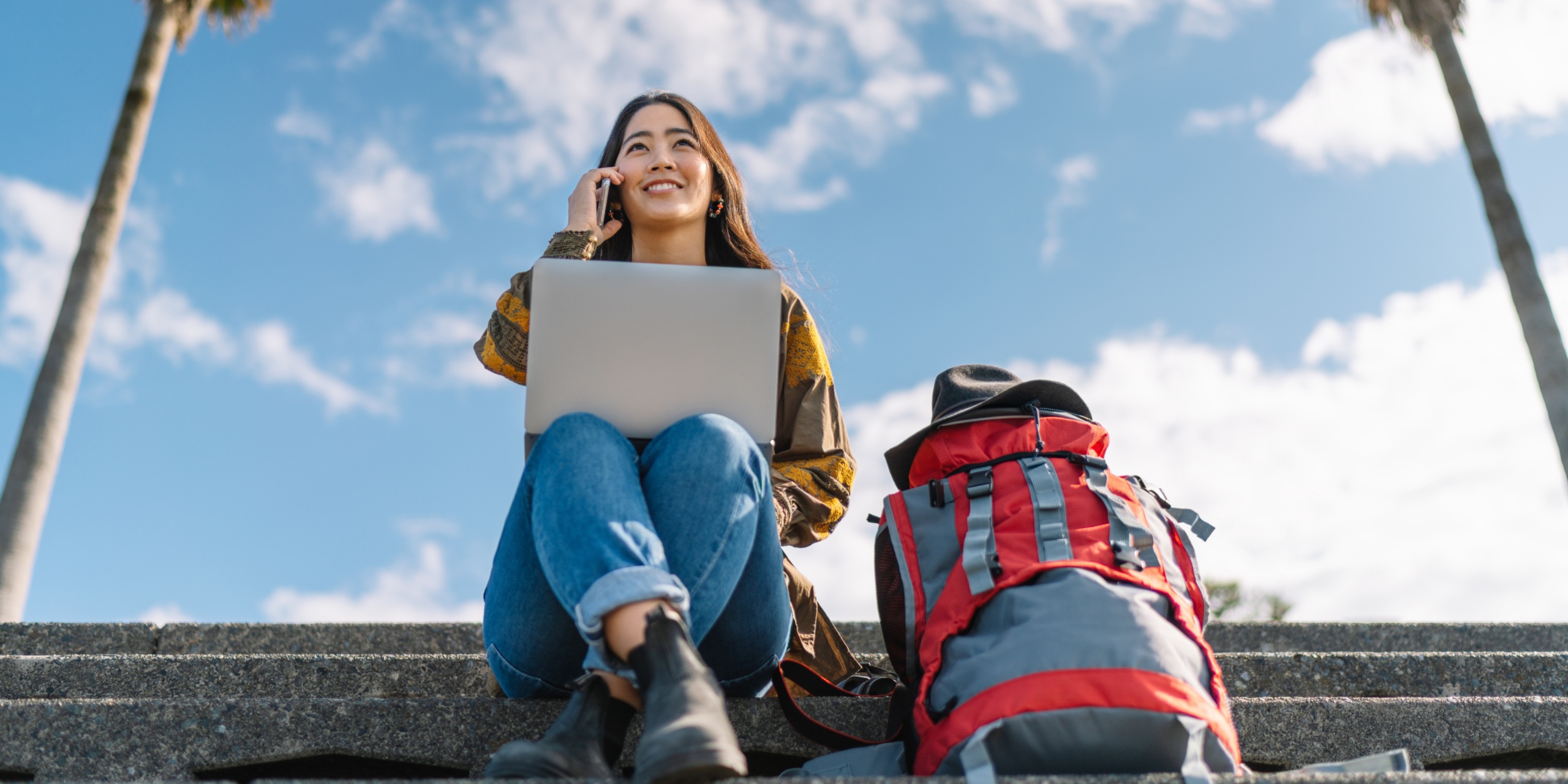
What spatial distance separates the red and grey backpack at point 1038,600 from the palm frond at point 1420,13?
639cm

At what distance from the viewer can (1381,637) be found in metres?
3.26

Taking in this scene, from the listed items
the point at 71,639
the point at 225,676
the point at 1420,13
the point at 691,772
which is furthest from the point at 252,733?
the point at 1420,13

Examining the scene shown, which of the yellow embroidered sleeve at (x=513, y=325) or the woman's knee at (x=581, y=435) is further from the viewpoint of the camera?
the yellow embroidered sleeve at (x=513, y=325)

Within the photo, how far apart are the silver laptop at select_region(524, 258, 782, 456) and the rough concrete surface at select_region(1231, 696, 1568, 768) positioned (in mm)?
1143

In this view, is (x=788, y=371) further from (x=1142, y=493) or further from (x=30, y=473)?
(x=30, y=473)

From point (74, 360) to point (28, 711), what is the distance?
4239 mm

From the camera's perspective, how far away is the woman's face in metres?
2.56

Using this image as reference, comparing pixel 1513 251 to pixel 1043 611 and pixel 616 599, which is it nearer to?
pixel 1043 611

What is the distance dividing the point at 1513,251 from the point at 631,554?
20.1ft

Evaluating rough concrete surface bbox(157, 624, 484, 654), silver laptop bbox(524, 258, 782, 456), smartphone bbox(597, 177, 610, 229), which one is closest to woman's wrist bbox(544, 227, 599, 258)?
smartphone bbox(597, 177, 610, 229)

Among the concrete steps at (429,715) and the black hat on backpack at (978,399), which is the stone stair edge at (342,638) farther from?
the black hat on backpack at (978,399)

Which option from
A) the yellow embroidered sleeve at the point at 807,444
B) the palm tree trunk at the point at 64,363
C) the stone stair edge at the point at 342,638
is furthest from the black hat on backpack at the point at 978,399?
the palm tree trunk at the point at 64,363

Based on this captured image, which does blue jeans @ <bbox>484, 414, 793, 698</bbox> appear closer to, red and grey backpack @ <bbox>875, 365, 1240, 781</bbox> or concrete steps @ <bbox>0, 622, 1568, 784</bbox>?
concrete steps @ <bbox>0, 622, 1568, 784</bbox>

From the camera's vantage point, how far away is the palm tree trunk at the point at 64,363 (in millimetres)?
4770
